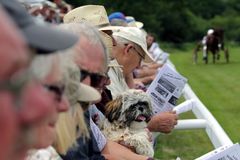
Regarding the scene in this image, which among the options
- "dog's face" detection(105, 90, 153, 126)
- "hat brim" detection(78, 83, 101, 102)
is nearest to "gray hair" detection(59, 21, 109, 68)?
"hat brim" detection(78, 83, 101, 102)

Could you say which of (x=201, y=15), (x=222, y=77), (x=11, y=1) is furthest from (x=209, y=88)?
(x=201, y=15)

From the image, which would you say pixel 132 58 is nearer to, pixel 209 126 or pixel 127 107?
pixel 127 107

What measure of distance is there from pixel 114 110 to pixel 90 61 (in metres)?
1.46

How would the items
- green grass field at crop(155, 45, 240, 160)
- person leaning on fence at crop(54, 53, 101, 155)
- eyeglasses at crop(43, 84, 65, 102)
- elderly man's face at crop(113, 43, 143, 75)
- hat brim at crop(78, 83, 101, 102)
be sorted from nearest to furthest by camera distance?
eyeglasses at crop(43, 84, 65, 102)
person leaning on fence at crop(54, 53, 101, 155)
hat brim at crop(78, 83, 101, 102)
elderly man's face at crop(113, 43, 143, 75)
green grass field at crop(155, 45, 240, 160)

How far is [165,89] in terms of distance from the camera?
223 inches

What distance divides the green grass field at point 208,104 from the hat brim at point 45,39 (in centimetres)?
660

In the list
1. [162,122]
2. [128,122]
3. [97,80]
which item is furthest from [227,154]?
[97,80]

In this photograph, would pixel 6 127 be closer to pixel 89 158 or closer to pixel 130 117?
pixel 89 158

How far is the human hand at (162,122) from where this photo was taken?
204 inches

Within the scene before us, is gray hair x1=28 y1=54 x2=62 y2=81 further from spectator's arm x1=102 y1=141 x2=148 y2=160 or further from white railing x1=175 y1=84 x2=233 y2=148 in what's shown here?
white railing x1=175 y1=84 x2=233 y2=148

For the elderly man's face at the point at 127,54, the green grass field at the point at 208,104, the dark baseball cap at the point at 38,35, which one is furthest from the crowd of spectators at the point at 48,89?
the green grass field at the point at 208,104

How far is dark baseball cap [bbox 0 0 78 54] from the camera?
57.0 inches

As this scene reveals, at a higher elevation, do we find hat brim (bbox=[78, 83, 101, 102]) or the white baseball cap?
hat brim (bbox=[78, 83, 101, 102])

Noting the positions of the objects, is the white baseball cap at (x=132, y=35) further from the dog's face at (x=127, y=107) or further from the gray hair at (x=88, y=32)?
the gray hair at (x=88, y=32)
